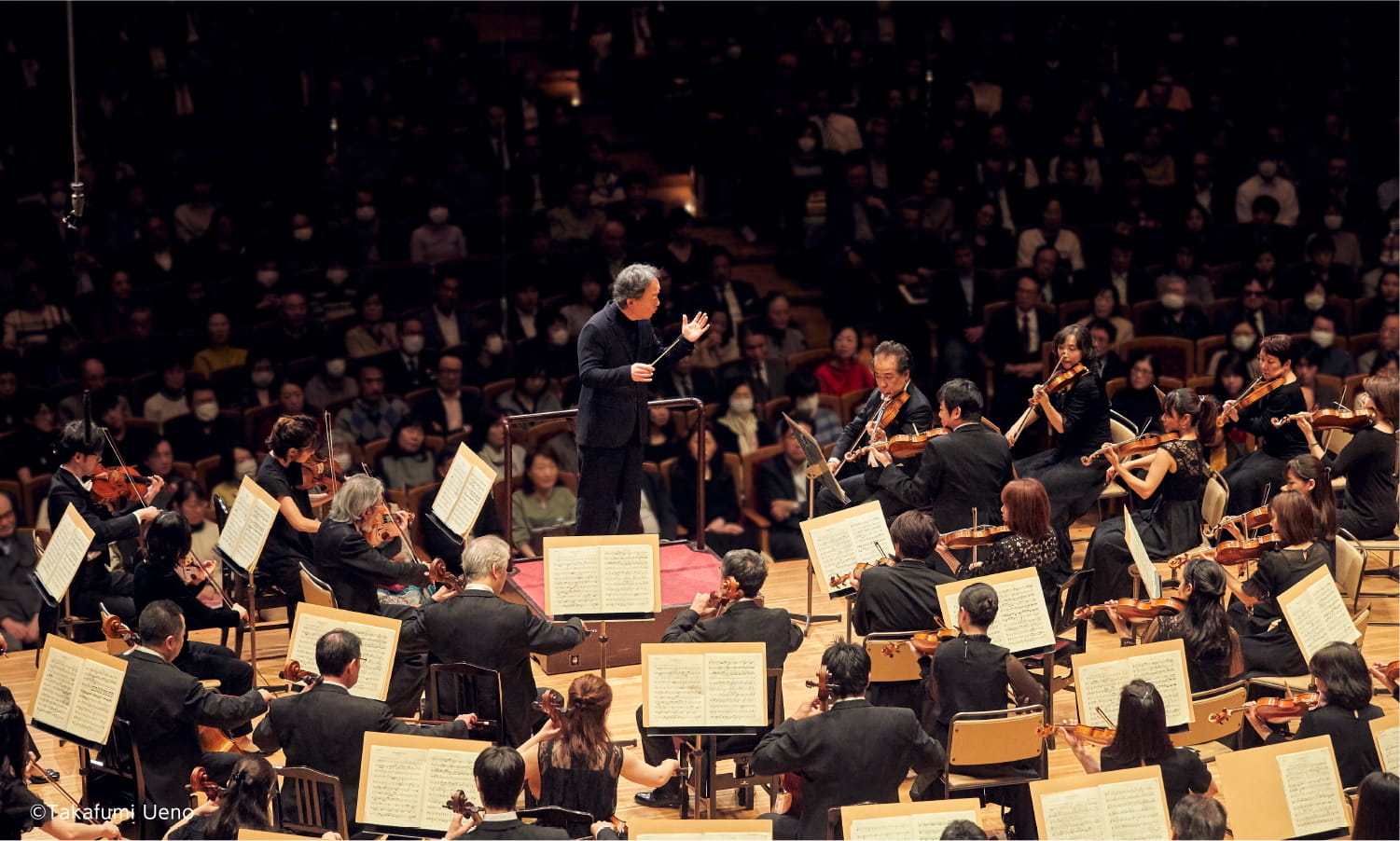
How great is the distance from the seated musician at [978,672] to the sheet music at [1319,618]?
94 cm

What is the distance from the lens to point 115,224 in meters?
10.4

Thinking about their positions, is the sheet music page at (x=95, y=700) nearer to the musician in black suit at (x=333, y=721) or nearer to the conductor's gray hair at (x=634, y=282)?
the musician in black suit at (x=333, y=721)

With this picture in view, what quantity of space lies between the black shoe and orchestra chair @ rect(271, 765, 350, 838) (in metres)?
1.05

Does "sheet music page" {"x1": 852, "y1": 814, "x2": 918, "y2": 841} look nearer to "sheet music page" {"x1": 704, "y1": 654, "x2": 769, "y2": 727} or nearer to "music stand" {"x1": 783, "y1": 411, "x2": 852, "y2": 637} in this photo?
"sheet music page" {"x1": 704, "y1": 654, "x2": 769, "y2": 727}

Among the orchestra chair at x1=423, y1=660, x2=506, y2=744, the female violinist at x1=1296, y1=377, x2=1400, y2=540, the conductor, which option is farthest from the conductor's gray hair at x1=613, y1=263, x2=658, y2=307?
the female violinist at x1=1296, y1=377, x2=1400, y2=540

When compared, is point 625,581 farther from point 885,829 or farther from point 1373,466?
point 1373,466

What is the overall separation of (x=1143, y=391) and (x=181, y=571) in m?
Answer: 4.97

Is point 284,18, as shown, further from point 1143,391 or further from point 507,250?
point 1143,391

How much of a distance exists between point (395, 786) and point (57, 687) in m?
1.30

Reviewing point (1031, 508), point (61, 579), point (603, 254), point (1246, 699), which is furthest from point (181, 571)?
point (603, 254)

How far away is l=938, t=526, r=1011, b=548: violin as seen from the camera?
627 centimetres

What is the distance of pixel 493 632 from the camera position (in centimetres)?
551

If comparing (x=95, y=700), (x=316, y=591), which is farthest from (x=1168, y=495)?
(x=95, y=700)

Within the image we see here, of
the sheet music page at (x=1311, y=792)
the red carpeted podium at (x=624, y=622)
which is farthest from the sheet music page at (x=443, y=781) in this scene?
the sheet music page at (x=1311, y=792)
